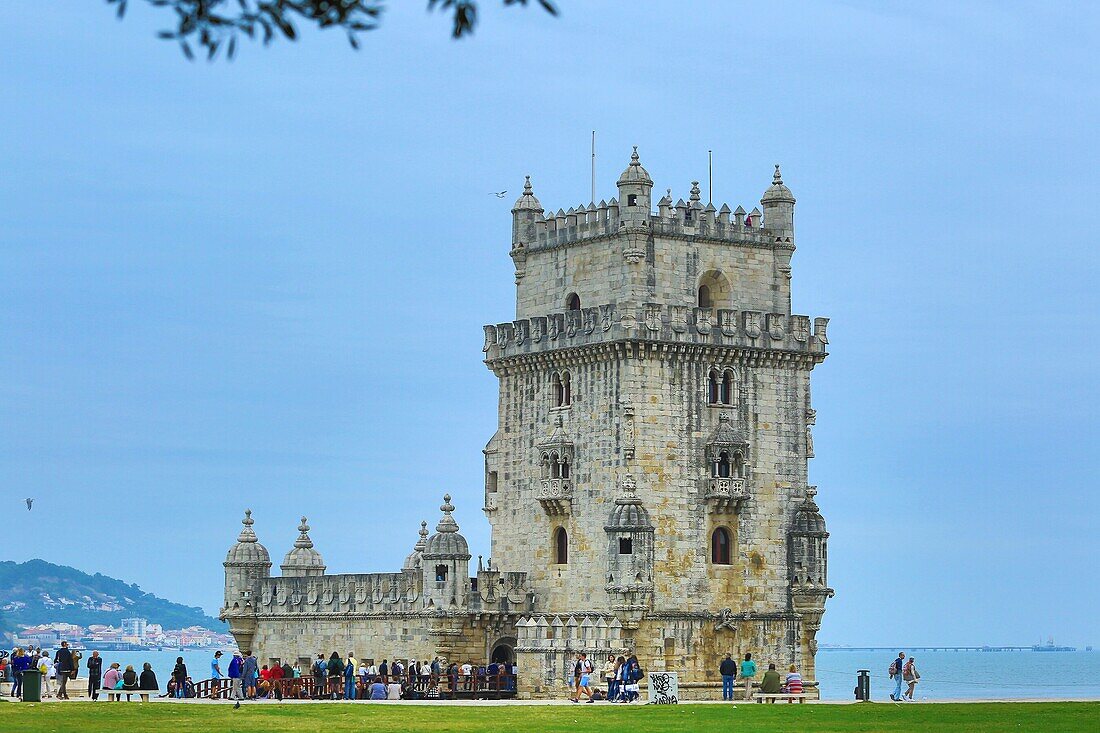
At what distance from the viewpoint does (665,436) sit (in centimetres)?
7812

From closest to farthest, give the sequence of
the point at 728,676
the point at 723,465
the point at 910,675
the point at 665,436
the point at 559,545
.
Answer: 1. the point at 910,675
2. the point at 728,676
3. the point at 665,436
4. the point at 723,465
5. the point at 559,545

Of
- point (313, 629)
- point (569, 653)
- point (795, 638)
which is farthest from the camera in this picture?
point (313, 629)

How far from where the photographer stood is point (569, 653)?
74562 mm

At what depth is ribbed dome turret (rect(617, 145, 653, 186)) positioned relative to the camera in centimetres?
7919

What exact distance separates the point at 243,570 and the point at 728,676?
918 inches

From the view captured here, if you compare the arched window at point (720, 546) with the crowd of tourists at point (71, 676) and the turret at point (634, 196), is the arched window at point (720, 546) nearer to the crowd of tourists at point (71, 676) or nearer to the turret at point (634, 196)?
the turret at point (634, 196)

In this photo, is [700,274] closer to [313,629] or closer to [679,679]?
[679,679]

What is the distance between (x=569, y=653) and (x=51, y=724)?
978 inches

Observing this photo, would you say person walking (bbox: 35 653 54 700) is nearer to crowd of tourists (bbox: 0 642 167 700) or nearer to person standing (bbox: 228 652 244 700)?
crowd of tourists (bbox: 0 642 167 700)

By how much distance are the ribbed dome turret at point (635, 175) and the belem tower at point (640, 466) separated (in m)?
0.08

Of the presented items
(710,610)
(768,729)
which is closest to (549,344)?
(710,610)

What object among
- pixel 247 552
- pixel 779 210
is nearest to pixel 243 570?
pixel 247 552

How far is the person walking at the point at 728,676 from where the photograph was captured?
73.2 metres

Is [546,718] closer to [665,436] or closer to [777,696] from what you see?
[777,696]
